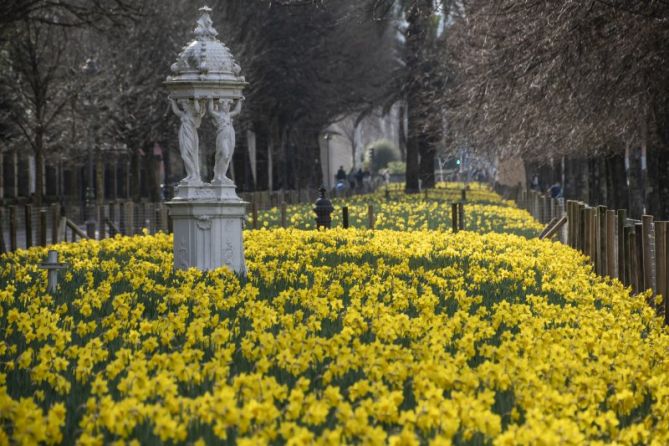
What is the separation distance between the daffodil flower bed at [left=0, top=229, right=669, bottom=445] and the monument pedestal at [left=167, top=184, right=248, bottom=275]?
151 centimetres

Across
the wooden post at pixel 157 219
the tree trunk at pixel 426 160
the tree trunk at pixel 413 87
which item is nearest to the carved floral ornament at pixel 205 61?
the wooden post at pixel 157 219

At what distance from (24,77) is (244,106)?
1549 centimetres

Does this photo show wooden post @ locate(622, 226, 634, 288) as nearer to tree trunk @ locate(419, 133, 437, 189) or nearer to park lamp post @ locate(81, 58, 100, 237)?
park lamp post @ locate(81, 58, 100, 237)

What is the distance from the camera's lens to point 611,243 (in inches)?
647

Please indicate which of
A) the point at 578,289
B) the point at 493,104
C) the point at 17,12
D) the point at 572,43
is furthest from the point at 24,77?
the point at 578,289

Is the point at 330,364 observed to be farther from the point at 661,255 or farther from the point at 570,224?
the point at 570,224

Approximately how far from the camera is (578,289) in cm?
1453

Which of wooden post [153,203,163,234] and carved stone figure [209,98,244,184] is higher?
carved stone figure [209,98,244,184]

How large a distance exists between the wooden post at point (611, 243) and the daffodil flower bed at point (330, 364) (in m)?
0.72

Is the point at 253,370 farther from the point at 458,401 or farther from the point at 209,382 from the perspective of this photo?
the point at 458,401

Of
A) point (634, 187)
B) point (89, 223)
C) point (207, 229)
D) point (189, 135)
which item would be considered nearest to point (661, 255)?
point (207, 229)

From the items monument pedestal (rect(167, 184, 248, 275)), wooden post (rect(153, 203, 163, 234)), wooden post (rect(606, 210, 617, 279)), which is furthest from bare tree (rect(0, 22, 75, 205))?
wooden post (rect(606, 210, 617, 279))

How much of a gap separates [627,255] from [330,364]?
300 inches

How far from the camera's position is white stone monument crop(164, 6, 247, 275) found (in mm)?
17438
